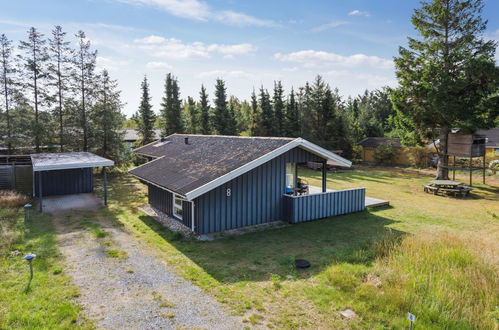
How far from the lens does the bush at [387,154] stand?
32312mm

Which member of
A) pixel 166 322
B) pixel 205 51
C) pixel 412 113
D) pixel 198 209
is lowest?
pixel 166 322

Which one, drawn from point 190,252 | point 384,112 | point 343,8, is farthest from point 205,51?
point 384,112

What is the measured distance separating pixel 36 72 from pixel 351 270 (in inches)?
951

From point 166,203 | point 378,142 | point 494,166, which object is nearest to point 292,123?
point 378,142

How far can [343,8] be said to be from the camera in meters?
16.5

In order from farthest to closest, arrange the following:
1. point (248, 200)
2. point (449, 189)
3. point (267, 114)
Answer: point (267, 114), point (449, 189), point (248, 200)

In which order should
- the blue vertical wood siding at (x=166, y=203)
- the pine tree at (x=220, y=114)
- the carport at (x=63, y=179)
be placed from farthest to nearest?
the pine tree at (x=220, y=114), the carport at (x=63, y=179), the blue vertical wood siding at (x=166, y=203)

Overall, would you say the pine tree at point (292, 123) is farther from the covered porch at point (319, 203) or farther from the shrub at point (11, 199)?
the shrub at point (11, 199)

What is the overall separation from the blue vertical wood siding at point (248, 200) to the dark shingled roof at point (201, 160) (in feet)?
1.75

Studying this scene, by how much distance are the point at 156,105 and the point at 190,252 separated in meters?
27.7

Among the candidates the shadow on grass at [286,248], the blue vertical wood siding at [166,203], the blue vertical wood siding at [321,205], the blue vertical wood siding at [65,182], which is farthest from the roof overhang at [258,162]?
the blue vertical wood siding at [65,182]

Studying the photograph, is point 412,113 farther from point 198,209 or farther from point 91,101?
point 91,101

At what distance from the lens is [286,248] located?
995 centimetres

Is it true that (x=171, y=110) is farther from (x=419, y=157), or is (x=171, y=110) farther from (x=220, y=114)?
(x=419, y=157)
